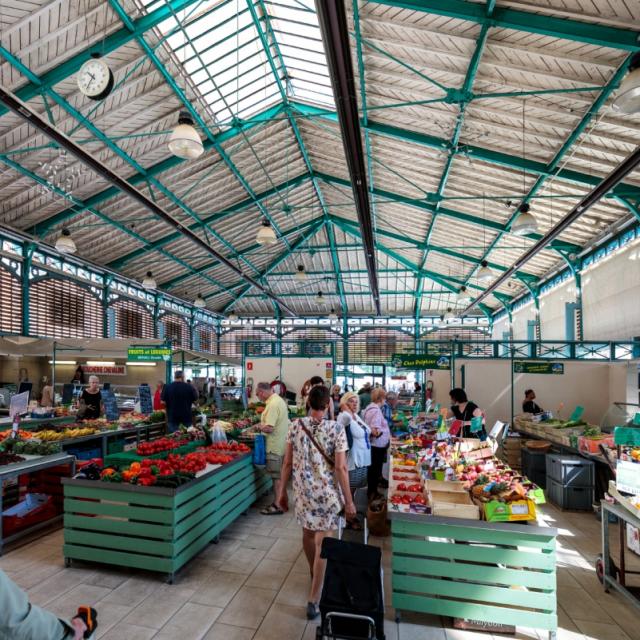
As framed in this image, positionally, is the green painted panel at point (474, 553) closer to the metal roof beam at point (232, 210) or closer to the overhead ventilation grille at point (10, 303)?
the overhead ventilation grille at point (10, 303)

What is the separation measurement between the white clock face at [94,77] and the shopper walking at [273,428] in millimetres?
4129

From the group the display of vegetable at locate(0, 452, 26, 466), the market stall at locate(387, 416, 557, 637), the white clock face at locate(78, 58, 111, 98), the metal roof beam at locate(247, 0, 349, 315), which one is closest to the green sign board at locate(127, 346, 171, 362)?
the display of vegetable at locate(0, 452, 26, 466)

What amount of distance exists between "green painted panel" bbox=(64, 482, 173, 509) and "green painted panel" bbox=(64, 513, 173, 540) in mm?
181

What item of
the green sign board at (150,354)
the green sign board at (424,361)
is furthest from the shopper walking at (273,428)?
the green sign board at (424,361)

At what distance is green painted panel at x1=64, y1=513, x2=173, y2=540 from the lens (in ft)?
13.5

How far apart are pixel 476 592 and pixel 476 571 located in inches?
6.1

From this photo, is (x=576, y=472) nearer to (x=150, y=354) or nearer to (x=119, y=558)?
(x=119, y=558)

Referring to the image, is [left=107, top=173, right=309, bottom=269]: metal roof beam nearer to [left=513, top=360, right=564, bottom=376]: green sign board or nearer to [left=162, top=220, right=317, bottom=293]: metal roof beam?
[left=162, top=220, right=317, bottom=293]: metal roof beam

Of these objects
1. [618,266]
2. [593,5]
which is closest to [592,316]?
[618,266]

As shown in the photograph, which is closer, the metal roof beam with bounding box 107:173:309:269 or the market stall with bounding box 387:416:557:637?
the market stall with bounding box 387:416:557:637

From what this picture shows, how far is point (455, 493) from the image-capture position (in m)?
4.18

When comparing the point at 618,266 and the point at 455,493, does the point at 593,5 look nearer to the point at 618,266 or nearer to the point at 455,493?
the point at 455,493

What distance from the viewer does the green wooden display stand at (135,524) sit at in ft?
13.5

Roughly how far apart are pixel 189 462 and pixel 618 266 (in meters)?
12.2
